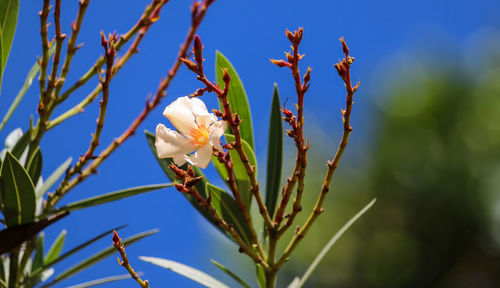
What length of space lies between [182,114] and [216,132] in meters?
0.04

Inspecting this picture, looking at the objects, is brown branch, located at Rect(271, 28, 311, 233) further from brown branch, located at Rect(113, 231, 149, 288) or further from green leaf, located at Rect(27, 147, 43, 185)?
green leaf, located at Rect(27, 147, 43, 185)

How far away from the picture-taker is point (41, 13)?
2.33 feet

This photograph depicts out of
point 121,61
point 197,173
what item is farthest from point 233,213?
point 121,61

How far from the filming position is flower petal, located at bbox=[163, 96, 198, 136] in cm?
53

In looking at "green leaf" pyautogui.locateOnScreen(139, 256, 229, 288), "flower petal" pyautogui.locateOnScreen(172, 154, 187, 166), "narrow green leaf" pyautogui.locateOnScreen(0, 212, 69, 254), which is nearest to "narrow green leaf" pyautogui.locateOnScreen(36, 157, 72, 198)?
"narrow green leaf" pyautogui.locateOnScreen(0, 212, 69, 254)

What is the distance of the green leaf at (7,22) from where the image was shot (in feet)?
2.54

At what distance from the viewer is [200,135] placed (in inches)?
21.2

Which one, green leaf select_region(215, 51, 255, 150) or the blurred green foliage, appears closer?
green leaf select_region(215, 51, 255, 150)

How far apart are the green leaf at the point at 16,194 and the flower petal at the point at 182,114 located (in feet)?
0.77

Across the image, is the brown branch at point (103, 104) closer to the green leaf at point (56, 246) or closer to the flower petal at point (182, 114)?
the flower petal at point (182, 114)

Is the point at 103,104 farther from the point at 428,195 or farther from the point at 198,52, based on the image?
the point at 428,195

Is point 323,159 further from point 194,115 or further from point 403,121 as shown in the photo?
point 194,115

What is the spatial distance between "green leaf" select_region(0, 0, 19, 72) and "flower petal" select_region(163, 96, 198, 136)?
1.24 ft

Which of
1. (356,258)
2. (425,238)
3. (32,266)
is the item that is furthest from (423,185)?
(32,266)
